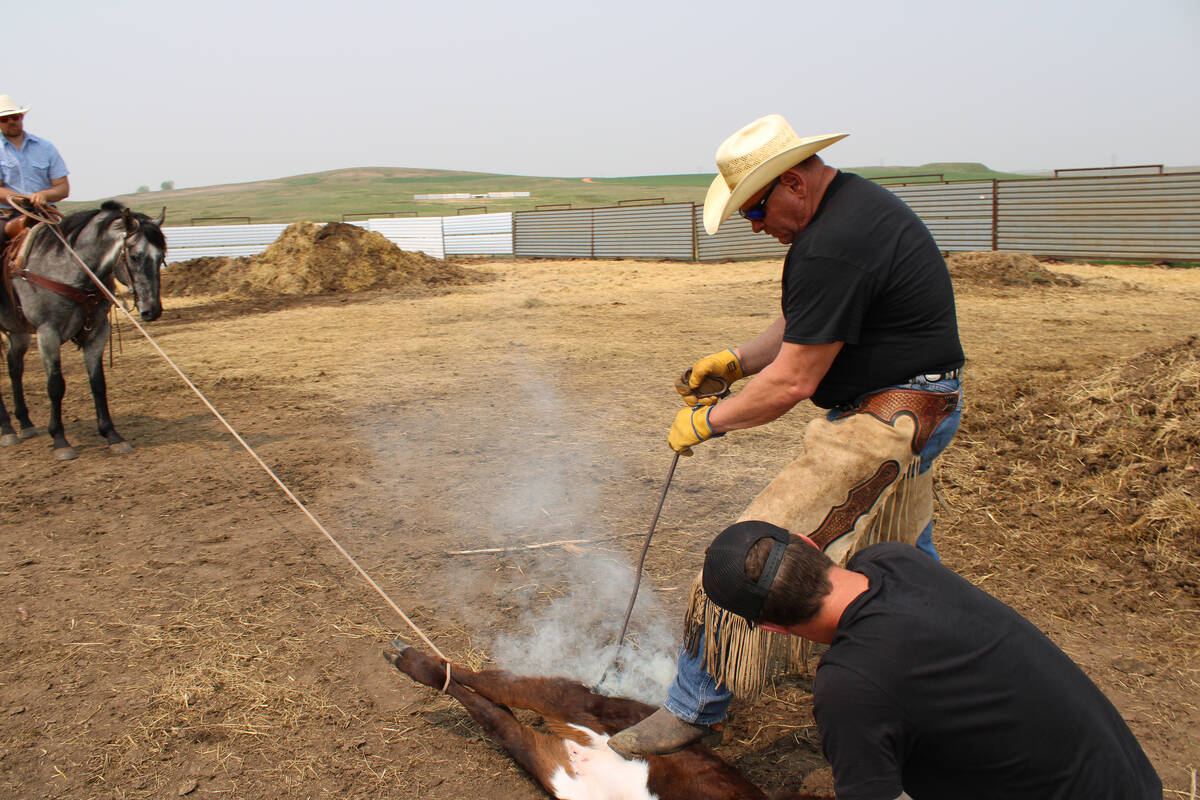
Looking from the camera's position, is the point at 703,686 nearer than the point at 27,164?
Yes

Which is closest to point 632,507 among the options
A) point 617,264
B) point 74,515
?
point 74,515

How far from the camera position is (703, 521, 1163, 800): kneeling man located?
1.65 meters

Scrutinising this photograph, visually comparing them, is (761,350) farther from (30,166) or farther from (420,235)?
(420,235)

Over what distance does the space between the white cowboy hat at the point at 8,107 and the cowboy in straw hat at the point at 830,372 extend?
6.47 meters

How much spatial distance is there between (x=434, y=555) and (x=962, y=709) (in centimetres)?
325

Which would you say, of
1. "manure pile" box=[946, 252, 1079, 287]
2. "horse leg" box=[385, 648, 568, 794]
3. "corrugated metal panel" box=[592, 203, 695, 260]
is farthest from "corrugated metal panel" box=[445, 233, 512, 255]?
"horse leg" box=[385, 648, 568, 794]

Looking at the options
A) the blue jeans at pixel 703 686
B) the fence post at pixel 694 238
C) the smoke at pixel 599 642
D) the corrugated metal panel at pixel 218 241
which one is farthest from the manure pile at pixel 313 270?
the blue jeans at pixel 703 686

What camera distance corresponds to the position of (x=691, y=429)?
282cm

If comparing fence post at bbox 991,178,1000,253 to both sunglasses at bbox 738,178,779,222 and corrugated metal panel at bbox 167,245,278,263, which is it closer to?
sunglasses at bbox 738,178,779,222

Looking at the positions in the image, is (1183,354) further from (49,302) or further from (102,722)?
(49,302)

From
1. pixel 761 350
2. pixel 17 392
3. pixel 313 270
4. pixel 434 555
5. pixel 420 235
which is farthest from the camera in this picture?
pixel 420 235

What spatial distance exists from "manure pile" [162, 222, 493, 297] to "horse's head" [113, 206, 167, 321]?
1149 cm

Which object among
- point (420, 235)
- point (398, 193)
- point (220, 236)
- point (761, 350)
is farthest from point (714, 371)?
point (398, 193)

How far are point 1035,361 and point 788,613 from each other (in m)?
7.93
